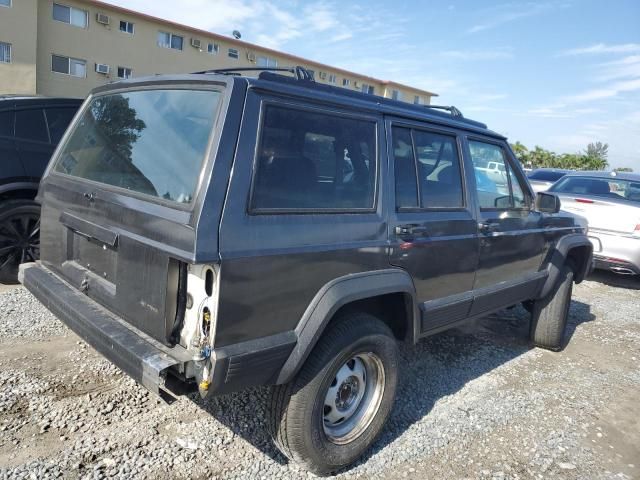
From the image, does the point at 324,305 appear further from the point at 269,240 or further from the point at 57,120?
the point at 57,120

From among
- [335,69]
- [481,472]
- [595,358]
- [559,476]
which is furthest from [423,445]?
[335,69]

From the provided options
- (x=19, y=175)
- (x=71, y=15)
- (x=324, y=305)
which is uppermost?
(x=71, y=15)

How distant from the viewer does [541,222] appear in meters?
4.35

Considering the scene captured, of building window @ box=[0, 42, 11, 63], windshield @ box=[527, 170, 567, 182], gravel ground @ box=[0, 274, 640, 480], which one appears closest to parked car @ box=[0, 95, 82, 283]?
gravel ground @ box=[0, 274, 640, 480]

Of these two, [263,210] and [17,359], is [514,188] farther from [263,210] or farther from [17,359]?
[17,359]

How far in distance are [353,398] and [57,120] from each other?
446 centimetres

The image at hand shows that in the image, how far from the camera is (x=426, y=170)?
129 inches

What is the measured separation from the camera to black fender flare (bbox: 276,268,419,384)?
2414mm

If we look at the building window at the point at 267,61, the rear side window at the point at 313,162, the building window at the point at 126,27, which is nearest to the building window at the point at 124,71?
the building window at the point at 126,27

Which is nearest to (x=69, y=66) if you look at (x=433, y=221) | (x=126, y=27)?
(x=126, y=27)

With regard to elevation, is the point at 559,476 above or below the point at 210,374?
below

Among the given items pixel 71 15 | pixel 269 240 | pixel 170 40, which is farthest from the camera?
pixel 170 40

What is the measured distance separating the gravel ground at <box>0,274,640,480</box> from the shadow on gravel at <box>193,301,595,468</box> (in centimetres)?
1

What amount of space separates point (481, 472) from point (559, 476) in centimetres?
49
